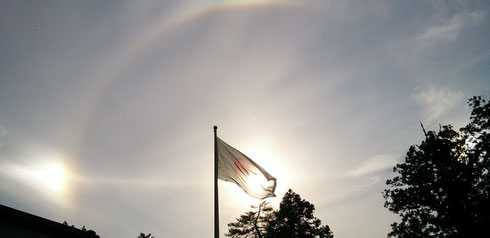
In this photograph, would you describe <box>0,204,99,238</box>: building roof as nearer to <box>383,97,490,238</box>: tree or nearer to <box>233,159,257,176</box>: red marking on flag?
<box>233,159,257,176</box>: red marking on flag

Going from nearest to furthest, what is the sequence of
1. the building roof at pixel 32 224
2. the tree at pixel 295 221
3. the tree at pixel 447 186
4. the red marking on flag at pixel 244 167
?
1. the building roof at pixel 32 224
2. the red marking on flag at pixel 244 167
3. the tree at pixel 447 186
4. the tree at pixel 295 221

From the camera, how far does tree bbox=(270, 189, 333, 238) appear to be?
36.6m

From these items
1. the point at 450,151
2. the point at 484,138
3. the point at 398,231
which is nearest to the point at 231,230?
the point at 398,231

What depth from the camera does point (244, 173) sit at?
32.6 feet

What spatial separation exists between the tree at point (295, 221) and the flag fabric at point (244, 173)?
2803cm

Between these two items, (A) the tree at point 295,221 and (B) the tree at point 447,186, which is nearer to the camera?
(B) the tree at point 447,186

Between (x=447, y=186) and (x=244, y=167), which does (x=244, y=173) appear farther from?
(x=447, y=186)

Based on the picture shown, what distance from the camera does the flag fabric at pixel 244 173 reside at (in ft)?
32.4

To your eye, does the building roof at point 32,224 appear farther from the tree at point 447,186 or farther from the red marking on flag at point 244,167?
Answer: the tree at point 447,186

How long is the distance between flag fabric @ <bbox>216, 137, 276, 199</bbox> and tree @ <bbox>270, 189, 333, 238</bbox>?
2803 cm

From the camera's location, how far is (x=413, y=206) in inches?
1133

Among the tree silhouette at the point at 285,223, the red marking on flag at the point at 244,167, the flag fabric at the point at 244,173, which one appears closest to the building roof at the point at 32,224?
the flag fabric at the point at 244,173

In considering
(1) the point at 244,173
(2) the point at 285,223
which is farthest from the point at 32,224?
(2) the point at 285,223

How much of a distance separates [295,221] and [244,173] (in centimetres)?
3227
